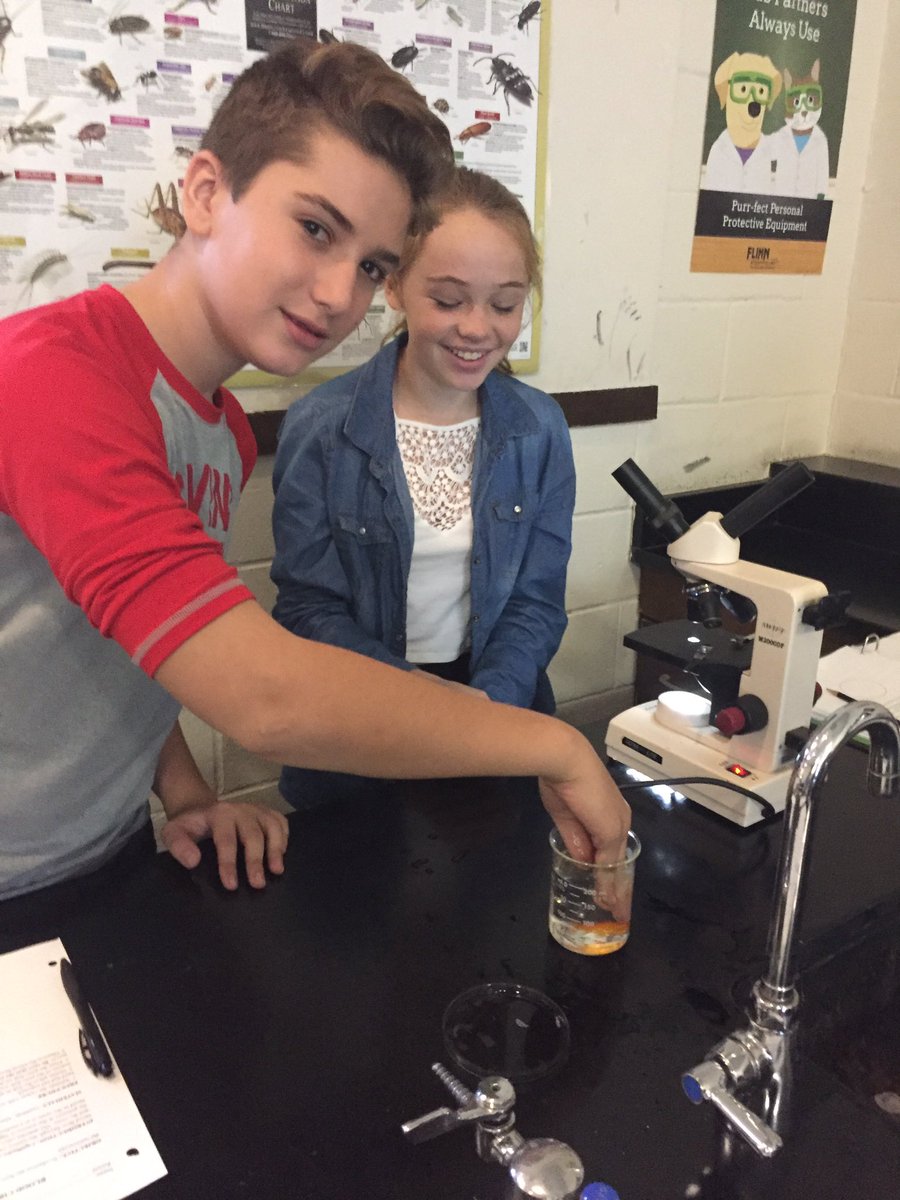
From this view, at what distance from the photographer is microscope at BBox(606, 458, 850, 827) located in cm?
100

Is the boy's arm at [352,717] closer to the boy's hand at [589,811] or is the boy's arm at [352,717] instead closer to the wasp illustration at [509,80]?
the boy's hand at [589,811]

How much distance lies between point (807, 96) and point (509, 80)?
85 cm

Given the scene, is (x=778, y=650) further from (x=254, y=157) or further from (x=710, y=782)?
(x=254, y=157)

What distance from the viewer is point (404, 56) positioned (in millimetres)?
1514

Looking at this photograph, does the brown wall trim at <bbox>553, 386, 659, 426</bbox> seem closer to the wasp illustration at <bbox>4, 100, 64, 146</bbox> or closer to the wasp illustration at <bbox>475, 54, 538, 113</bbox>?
the wasp illustration at <bbox>475, 54, 538, 113</bbox>

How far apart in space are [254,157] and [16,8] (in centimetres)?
66

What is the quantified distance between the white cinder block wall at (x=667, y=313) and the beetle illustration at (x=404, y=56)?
301 millimetres

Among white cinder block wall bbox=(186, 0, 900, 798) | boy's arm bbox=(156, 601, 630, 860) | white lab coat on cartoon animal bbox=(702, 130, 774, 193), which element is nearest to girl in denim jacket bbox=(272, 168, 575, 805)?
white cinder block wall bbox=(186, 0, 900, 798)

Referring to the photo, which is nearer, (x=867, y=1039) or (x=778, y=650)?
(x=867, y=1039)

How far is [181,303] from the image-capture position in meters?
0.87

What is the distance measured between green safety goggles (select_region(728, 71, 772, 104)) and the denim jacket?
932 mm

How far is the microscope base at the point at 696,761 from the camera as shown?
103cm

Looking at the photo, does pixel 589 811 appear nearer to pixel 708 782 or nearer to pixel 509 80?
pixel 708 782

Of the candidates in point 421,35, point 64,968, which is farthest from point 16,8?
point 64,968
